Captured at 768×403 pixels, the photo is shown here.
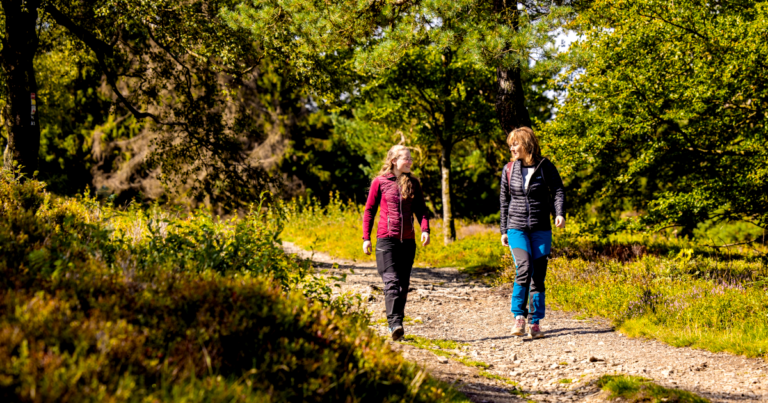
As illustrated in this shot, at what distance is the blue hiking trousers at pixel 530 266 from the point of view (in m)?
5.73

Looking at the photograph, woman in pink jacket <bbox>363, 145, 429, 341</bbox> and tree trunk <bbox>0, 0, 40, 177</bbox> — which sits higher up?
tree trunk <bbox>0, 0, 40, 177</bbox>

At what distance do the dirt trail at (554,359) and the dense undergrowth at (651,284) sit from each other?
30 centimetres

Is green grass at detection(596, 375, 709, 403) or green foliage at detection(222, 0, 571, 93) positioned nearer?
green grass at detection(596, 375, 709, 403)

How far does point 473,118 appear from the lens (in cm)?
1340

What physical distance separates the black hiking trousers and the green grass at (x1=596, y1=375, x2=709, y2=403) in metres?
1.96

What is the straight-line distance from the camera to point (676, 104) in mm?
8672

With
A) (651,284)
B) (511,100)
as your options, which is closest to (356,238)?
(511,100)

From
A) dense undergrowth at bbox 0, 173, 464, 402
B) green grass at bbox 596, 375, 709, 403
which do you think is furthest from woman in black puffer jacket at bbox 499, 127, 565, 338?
dense undergrowth at bbox 0, 173, 464, 402

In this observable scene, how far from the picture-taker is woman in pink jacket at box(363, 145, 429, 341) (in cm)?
543

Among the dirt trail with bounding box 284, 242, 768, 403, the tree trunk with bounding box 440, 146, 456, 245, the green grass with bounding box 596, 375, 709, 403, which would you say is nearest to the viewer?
the green grass with bounding box 596, 375, 709, 403

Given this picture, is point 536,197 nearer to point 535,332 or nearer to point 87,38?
point 535,332

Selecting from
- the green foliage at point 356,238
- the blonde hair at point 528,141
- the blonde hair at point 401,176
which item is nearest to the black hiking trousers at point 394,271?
the blonde hair at point 401,176

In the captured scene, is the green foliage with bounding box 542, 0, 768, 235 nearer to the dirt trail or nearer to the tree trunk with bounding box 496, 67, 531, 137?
the tree trunk with bounding box 496, 67, 531, 137

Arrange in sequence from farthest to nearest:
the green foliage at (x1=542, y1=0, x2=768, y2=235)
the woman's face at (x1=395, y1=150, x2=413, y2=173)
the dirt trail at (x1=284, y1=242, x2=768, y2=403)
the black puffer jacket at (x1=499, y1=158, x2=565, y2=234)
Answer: the green foliage at (x1=542, y1=0, x2=768, y2=235)
the black puffer jacket at (x1=499, y1=158, x2=565, y2=234)
the woman's face at (x1=395, y1=150, x2=413, y2=173)
the dirt trail at (x1=284, y1=242, x2=768, y2=403)
